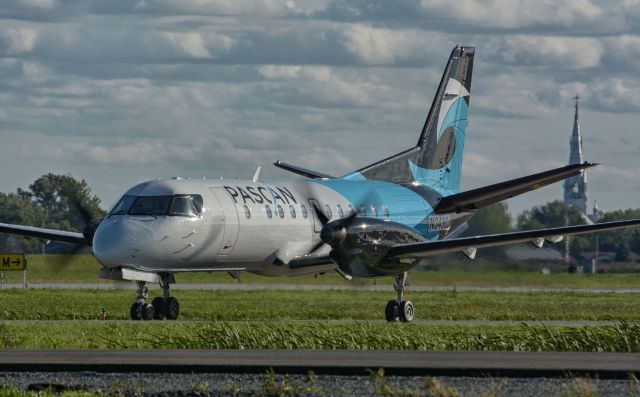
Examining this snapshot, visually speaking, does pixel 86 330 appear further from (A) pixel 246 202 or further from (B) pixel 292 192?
(B) pixel 292 192

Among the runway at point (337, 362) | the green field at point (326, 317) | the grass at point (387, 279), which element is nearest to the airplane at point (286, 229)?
the green field at point (326, 317)

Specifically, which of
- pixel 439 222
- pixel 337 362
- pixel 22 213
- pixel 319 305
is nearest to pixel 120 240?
pixel 319 305

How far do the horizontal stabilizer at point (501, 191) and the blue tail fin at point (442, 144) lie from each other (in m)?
1.47

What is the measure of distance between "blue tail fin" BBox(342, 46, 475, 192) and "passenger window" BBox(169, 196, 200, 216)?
30.0 ft

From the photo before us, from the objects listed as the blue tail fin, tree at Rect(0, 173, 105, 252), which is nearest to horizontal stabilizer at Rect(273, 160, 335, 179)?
the blue tail fin

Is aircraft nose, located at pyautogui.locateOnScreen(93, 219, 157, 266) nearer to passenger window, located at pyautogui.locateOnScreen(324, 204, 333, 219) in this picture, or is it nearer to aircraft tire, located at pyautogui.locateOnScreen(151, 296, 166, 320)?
aircraft tire, located at pyautogui.locateOnScreen(151, 296, 166, 320)

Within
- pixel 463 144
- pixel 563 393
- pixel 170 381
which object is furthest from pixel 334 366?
pixel 463 144

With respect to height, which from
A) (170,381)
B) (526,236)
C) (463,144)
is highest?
(463,144)

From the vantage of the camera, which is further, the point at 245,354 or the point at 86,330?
the point at 86,330

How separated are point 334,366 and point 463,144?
1050 inches

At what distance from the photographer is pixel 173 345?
73.9 ft

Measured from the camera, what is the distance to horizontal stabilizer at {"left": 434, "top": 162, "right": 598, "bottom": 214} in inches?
1307

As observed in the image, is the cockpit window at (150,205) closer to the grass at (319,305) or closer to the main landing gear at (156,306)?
the main landing gear at (156,306)

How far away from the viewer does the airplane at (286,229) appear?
30547 millimetres
